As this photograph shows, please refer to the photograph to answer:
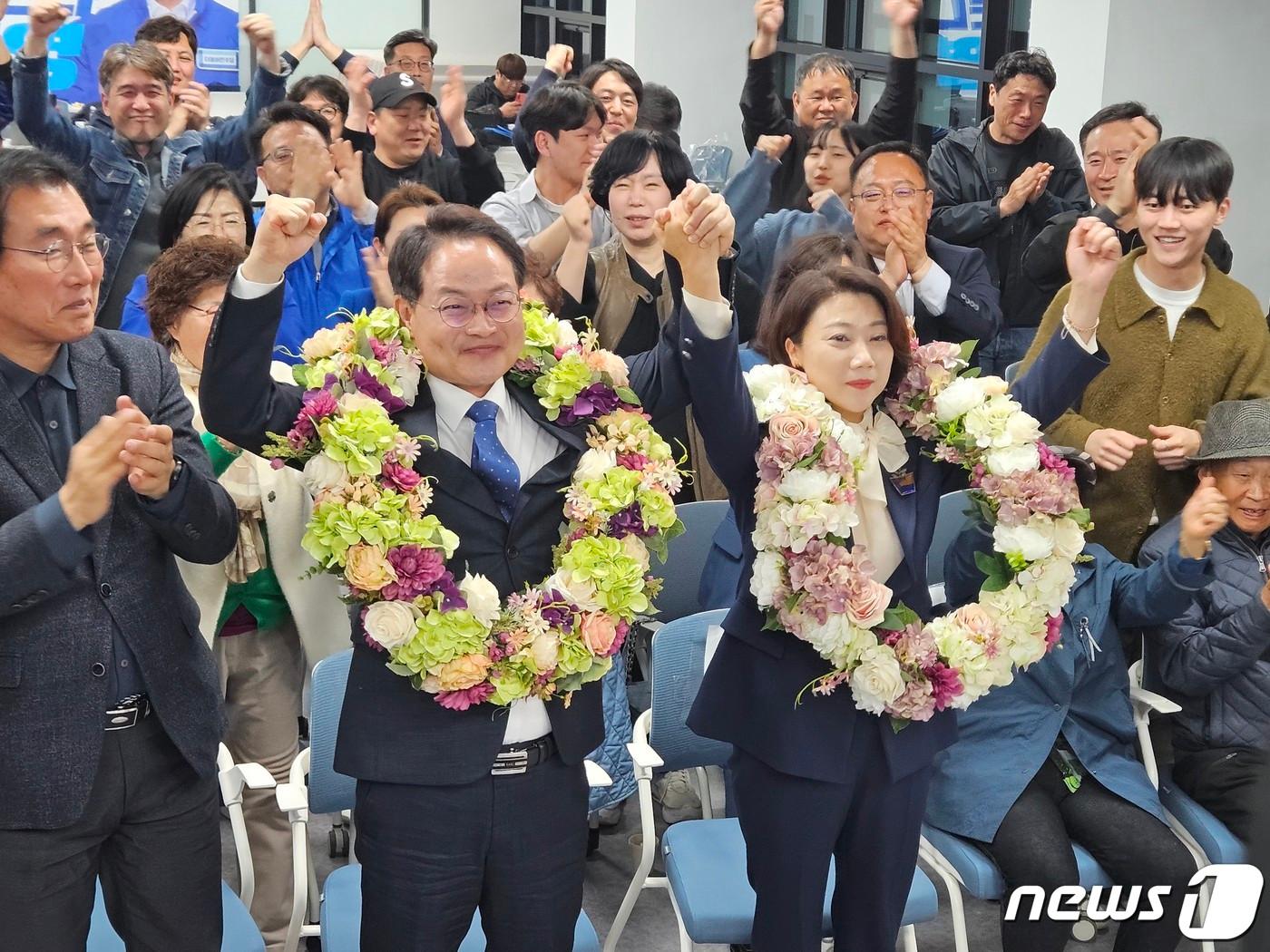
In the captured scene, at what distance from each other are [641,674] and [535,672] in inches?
79.4

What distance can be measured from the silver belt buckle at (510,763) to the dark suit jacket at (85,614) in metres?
0.51

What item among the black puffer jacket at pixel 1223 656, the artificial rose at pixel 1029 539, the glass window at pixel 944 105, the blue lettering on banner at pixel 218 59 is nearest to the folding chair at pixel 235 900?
the artificial rose at pixel 1029 539

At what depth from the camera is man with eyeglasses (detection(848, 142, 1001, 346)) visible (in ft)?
14.3

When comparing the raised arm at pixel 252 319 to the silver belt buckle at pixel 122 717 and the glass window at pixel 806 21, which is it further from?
the glass window at pixel 806 21

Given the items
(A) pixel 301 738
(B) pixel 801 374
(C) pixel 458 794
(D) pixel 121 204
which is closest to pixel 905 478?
(B) pixel 801 374

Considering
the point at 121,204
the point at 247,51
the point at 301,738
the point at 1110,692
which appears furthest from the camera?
the point at 247,51

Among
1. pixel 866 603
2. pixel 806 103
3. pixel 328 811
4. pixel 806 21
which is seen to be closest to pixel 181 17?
pixel 806 21

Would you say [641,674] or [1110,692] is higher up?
[1110,692]

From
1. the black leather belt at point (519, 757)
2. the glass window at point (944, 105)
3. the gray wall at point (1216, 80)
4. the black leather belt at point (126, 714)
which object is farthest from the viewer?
the glass window at point (944, 105)

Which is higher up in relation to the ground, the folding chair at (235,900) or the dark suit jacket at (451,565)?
the dark suit jacket at (451,565)

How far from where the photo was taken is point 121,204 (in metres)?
4.93

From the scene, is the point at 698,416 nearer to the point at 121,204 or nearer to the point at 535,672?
the point at 535,672

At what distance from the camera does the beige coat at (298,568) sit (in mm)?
3324

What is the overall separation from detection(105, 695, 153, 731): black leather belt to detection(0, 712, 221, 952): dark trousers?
0.01 meters
